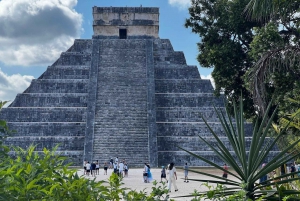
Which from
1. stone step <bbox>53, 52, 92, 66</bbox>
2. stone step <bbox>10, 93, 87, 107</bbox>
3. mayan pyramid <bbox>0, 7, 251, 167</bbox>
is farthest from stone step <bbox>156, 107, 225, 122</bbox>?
stone step <bbox>53, 52, 92, 66</bbox>

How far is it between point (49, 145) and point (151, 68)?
8.05m

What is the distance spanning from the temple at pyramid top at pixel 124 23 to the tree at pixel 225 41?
642 inches

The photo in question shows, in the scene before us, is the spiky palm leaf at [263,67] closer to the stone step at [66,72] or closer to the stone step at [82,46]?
the stone step at [66,72]

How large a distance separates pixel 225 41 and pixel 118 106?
32.3 feet

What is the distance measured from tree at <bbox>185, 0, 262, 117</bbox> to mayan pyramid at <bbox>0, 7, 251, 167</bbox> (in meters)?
6.64

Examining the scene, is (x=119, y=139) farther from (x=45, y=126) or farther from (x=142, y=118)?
(x=45, y=126)

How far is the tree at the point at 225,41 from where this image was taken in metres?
13.5

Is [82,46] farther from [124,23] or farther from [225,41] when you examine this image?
[225,41]

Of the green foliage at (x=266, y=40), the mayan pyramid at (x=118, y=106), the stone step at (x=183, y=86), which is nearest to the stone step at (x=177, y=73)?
the mayan pyramid at (x=118, y=106)

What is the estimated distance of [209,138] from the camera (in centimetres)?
2034

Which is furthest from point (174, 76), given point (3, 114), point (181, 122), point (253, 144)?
point (253, 144)

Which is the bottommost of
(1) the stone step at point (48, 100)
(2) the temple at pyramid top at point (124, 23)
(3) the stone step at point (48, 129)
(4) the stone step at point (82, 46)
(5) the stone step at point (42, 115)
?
(3) the stone step at point (48, 129)

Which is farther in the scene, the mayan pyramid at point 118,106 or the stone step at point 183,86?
the stone step at point 183,86

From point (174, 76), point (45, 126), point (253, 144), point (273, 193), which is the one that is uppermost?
point (174, 76)
